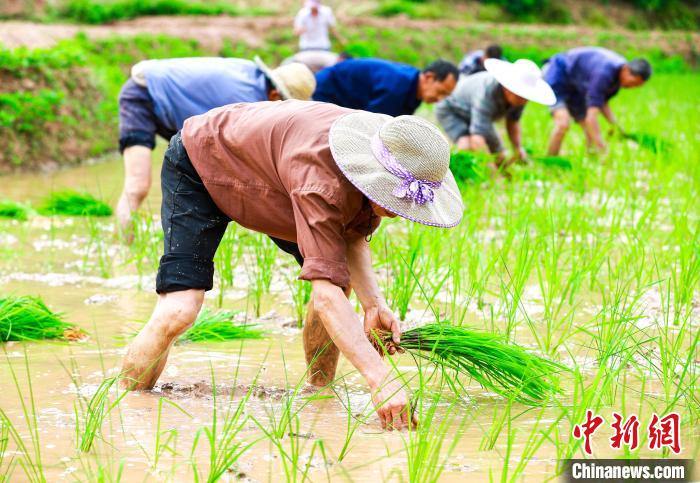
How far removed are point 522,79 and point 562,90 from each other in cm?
245

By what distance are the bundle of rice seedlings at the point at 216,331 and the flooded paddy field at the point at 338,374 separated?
0.13 feet

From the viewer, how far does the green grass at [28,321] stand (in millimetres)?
3088

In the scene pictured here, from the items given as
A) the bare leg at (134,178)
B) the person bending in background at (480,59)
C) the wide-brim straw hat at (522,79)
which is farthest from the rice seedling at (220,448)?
the person bending in background at (480,59)

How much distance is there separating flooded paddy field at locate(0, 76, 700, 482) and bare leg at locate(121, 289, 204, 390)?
0.08 m

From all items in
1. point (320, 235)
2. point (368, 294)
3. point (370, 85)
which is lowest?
point (368, 294)

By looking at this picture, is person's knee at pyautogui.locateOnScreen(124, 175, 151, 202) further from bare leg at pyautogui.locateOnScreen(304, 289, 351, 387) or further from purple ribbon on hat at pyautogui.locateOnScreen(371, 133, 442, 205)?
purple ribbon on hat at pyautogui.locateOnScreen(371, 133, 442, 205)

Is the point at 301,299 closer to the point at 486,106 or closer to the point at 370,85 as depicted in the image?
the point at 370,85

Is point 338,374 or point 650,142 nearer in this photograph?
point 338,374

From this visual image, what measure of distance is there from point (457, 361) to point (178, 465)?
81cm

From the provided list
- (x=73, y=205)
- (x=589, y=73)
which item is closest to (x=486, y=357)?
(x=73, y=205)

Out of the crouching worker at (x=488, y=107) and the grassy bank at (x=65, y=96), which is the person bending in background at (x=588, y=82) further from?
the grassy bank at (x=65, y=96)

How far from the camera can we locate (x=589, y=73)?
7461mm

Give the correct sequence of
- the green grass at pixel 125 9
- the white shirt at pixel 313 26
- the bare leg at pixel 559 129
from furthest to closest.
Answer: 1. the green grass at pixel 125 9
2. the white shirt at pixel 313 26
3. the bare leg at pixel 559 129

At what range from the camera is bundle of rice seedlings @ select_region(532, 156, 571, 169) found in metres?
6.14
